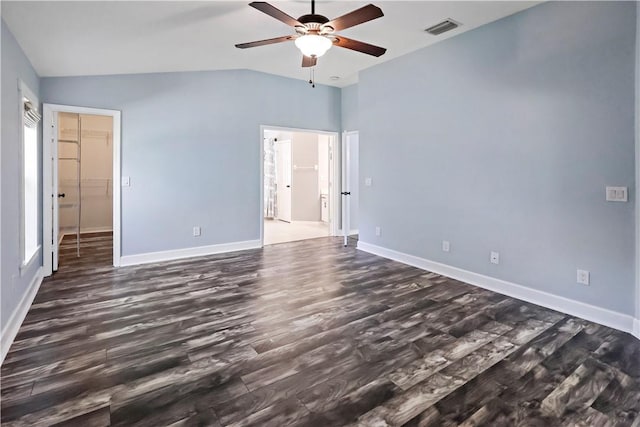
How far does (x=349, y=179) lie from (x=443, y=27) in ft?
11.6

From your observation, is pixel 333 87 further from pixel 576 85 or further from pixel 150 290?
pixel 150 290

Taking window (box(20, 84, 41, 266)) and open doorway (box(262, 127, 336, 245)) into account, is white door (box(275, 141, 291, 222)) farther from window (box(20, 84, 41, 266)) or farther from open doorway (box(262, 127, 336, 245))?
window (box(20, 84, 41, 266))

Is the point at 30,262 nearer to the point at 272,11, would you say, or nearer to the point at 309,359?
the point at 309,359

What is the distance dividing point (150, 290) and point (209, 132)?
260 centimetres

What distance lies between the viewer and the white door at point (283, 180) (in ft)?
31.0

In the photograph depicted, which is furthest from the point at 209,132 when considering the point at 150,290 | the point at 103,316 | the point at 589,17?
the point at 589,17

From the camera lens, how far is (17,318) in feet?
9.04

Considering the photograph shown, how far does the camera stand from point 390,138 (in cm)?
499

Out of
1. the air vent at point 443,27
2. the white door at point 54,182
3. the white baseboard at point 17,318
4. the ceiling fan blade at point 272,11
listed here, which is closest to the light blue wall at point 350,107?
the air vent at point 443,27

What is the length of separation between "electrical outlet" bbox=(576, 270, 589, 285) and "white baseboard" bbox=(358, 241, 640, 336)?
0.63 ft

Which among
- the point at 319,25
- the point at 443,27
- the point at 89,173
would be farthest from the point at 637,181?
the point at 89,173

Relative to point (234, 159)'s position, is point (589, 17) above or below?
A: above

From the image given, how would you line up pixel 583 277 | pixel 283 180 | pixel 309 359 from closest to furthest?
1. pixel 309 359
2. pixel 583 277
3. pixel 283 180

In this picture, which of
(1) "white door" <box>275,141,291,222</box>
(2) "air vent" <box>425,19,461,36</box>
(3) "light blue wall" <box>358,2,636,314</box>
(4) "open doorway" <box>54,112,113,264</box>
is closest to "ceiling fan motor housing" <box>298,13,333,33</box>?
(2) "air vent" <box>425,19,461,36</box>
